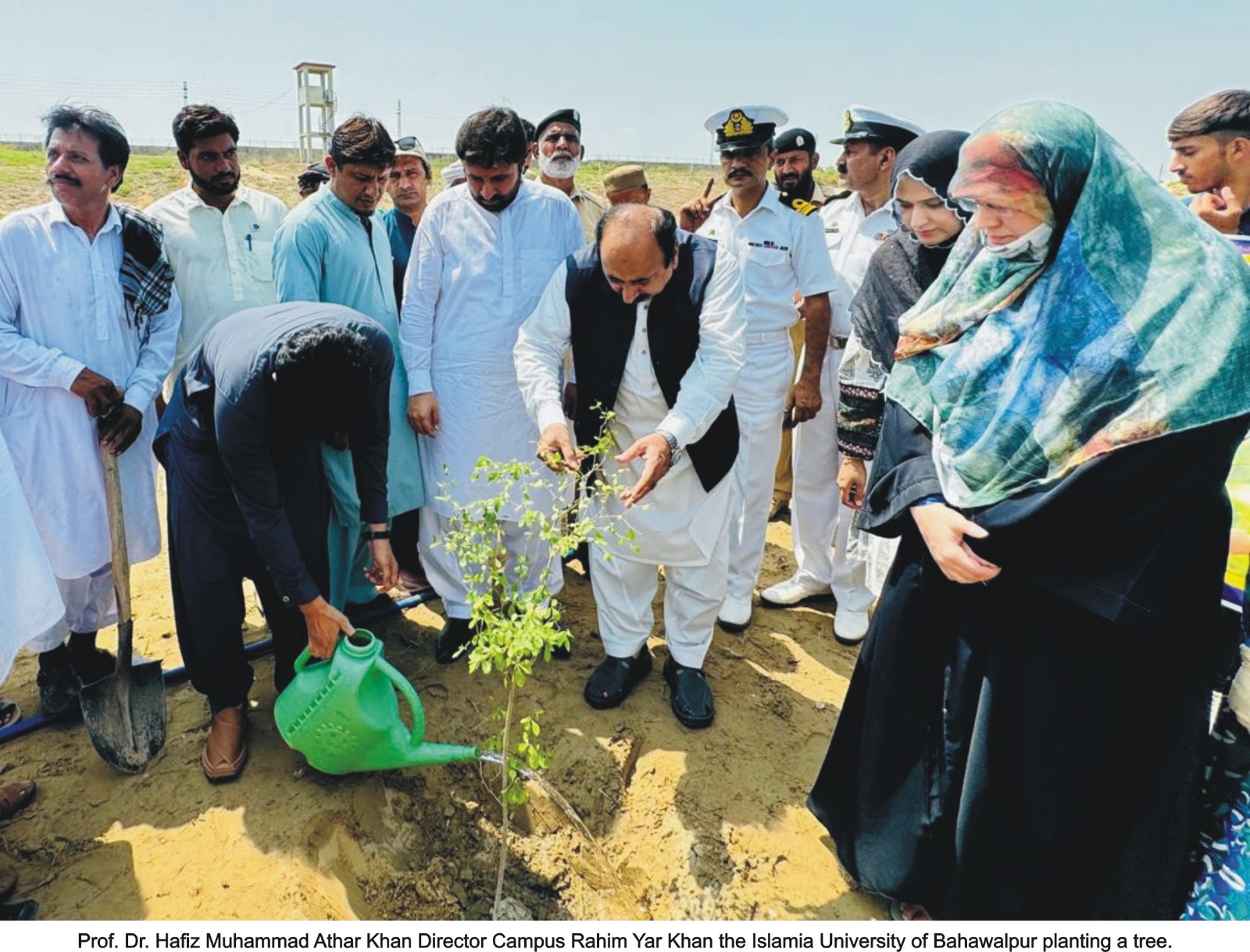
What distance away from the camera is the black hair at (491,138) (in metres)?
2.96

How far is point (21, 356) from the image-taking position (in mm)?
2686

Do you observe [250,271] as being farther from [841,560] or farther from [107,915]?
[841,560]

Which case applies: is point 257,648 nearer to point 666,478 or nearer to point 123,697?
point 123,697

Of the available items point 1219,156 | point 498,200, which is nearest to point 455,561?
point 498,200

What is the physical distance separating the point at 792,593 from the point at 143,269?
10.3ft

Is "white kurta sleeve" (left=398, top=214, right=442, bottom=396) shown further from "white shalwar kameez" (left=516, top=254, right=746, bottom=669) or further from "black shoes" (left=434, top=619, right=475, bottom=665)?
"black shoes" (left=434, top=619, right=475, bottom=665)

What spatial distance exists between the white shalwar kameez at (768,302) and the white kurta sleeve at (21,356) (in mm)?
2531

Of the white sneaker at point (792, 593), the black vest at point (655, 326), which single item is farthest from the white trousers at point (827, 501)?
the black vest at point (655, 326)

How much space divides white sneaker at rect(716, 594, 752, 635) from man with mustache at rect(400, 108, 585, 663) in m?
0.99

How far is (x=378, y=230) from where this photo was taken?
11.1 ft

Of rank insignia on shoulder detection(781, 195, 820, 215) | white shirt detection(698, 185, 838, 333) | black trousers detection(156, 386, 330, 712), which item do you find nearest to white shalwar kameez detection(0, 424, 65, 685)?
black trousers detection(156, 386, 330, 712)
